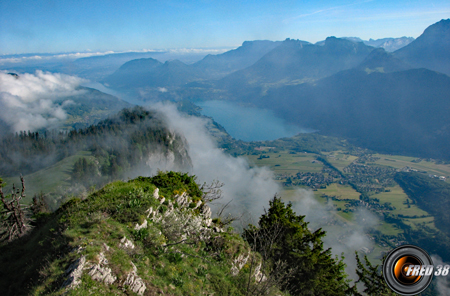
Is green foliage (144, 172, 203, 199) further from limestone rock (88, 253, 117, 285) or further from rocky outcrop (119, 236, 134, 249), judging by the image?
limestone rock (88, 253, 117, 285)

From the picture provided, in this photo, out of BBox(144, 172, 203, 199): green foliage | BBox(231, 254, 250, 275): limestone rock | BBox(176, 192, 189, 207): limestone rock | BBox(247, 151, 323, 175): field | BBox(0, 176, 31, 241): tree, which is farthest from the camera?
BBox(247, 151, 323, 175): field

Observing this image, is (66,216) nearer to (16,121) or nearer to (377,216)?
(377,216)

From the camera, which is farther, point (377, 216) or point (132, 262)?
point (377, 216)

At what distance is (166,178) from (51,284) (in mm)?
13202

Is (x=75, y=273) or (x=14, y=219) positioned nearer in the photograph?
(x=75, y=273)

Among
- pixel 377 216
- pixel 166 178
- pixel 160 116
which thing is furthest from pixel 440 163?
pixel 166 178

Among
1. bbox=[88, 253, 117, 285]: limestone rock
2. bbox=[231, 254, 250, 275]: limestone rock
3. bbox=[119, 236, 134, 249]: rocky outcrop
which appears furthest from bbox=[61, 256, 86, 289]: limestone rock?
bbox=[231, 254, 250, 275]: limestone rock

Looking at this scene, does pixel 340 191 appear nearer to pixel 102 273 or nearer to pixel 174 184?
pixel 174 184

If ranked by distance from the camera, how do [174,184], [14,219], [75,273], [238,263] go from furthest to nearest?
[174,184] → [14,219] → [238,263] → [75,273]

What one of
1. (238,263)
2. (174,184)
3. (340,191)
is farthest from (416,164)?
(238,263)

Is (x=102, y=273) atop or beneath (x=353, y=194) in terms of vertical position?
atop

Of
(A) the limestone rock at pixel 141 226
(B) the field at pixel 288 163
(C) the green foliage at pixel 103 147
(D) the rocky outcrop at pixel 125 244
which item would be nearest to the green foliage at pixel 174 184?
(A) the limestone rock at pixel 141 226

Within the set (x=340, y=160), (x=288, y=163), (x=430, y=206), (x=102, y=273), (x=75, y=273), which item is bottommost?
(x=288, y=163)

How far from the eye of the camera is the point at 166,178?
1969 centimetres
